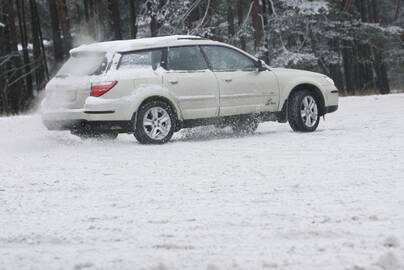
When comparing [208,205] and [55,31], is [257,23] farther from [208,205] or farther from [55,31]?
[208,205]

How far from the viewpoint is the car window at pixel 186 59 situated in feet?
36.7

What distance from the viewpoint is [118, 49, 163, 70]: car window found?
10703 millimetres

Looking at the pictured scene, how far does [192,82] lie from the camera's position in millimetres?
11148

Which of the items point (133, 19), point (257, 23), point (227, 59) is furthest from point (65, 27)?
point (227, 59)

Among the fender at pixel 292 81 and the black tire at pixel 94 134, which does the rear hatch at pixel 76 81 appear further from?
the fender at pixel 292 81

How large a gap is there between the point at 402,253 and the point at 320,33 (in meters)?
31.9

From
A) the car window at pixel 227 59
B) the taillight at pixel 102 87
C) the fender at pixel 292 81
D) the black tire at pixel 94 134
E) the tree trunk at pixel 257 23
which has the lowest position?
the black tire at pixel 94 134

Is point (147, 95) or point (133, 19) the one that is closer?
point (147, 95)

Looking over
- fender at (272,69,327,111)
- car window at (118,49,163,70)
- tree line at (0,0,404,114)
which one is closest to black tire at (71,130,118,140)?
car window at (118,49,163,70)

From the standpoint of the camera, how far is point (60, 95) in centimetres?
1087

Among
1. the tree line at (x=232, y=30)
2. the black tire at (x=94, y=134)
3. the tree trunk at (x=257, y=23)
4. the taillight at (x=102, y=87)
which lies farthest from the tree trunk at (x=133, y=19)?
the taillight at (x=102, y=87)

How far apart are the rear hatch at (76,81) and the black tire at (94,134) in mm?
460

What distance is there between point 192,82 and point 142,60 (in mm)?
896

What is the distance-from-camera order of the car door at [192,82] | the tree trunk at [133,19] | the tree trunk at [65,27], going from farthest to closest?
the tree trunk at [133,19] < the tree trunk at [65,27] < the car door at [192,82]
